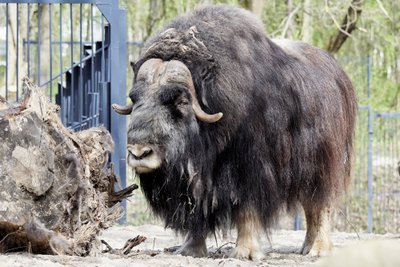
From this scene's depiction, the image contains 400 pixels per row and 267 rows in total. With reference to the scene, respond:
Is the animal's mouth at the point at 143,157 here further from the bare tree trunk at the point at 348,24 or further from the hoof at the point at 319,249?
the bare tree trunk at the point at 348,24

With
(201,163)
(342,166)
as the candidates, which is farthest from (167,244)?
(201,163)

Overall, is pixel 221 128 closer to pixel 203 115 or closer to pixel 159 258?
pixel 203 115

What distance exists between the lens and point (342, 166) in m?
5.74

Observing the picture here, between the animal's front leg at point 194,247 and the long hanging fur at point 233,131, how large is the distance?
0.27 ft

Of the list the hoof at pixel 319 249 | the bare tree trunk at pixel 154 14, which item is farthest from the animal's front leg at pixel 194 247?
the bare tree trunk at pixel 154 14

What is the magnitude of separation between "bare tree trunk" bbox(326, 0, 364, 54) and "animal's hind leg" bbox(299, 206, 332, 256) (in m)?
6.93

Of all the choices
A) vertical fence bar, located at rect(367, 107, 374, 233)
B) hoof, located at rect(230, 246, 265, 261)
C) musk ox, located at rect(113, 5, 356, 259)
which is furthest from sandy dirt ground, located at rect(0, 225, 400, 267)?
vertical fence bar, located at rect(367, 107, 374, 233)

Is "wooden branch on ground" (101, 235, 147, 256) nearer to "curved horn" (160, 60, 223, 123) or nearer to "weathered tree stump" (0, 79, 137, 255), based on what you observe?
"weathered tree stump" (0, 79, 137, 255)

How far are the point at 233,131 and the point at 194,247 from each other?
2.22 ft

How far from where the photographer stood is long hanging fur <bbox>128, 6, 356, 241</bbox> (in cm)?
474

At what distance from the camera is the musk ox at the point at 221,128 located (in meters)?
4.59

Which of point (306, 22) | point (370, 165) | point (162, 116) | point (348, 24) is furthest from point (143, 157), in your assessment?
point (306, 22)

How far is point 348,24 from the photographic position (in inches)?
491

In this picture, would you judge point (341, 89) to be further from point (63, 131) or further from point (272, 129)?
point (63, 131)
